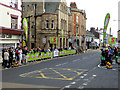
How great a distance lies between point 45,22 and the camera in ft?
133

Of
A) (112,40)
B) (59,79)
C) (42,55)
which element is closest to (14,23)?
(42,55)

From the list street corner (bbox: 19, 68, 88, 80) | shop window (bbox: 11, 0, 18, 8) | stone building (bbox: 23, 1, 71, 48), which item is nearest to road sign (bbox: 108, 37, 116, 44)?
stone building (bbox: 23, 1, 71, 48)

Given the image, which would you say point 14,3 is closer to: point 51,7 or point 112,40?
point 112,40

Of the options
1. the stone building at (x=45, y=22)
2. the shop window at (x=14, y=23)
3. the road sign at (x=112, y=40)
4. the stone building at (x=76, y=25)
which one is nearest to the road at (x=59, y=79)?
the shop window at (x=14, y=23)

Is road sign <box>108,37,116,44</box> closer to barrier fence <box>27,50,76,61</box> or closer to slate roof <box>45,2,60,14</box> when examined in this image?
barrier fence <box>27,50,76,61</box>

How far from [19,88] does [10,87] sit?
0.54 m

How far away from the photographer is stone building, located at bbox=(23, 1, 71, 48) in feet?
133

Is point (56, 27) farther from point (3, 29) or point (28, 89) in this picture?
point (28, 89)

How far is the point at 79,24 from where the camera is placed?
57.4 meters

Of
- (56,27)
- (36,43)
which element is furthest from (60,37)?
(36,43)

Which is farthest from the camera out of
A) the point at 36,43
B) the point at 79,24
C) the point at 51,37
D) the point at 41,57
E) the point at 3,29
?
the point at 79,24

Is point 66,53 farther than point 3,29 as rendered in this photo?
Yes

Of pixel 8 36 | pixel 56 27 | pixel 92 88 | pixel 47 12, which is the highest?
pixel 47 12

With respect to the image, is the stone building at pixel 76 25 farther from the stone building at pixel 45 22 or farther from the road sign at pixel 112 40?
the road sign at pixel 112 40
